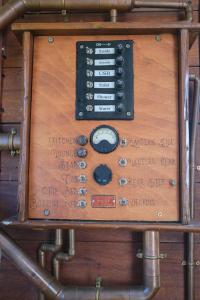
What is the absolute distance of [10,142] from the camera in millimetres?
1102

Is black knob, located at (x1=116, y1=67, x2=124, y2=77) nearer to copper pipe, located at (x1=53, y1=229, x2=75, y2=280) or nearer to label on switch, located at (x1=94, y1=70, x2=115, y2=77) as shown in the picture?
label on switch, located at (x1=94, y1=70, x2=115, y2=77)

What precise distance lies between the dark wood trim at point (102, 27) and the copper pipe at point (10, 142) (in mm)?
313

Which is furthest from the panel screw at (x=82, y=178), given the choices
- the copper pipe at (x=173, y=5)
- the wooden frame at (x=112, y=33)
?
the copper pipe at (x=173, y=5)

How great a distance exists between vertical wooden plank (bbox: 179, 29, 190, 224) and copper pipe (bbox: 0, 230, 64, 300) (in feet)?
1.38

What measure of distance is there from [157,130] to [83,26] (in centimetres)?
35

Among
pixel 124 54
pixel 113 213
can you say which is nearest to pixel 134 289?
pixel 113 213

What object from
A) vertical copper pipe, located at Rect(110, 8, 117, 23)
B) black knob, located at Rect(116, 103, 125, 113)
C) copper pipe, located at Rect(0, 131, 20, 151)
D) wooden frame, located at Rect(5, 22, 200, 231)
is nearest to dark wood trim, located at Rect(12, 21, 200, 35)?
wooden frame, located at Rect(5, 22, 200, 231)

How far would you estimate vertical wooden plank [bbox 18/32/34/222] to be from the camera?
0.96 m

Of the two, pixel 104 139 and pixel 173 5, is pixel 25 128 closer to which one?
pixel 104 139

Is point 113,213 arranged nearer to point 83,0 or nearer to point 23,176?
point 23,176

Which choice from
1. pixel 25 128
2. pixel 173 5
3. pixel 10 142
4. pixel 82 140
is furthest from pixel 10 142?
pixel 173 5

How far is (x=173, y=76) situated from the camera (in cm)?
99

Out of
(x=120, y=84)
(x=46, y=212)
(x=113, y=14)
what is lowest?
(x=46, y=212)

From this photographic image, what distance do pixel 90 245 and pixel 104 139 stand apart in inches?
16.2
